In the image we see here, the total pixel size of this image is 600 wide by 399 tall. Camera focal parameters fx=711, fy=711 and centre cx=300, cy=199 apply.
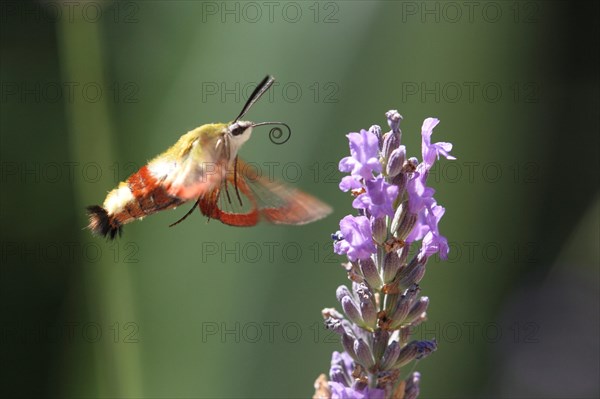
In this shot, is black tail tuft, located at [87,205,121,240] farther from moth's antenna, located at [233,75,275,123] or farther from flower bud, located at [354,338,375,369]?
flower bud, located at [354,338,375,369]

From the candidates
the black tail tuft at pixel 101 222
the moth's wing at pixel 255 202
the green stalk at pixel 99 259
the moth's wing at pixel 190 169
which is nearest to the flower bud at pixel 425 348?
the moth's wing at pixel 255 202

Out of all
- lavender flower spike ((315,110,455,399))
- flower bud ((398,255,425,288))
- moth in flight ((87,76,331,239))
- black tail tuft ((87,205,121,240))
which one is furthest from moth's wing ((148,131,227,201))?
flower bud ((398,255,425,288))

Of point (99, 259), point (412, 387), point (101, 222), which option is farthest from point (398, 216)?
point (99, 259)

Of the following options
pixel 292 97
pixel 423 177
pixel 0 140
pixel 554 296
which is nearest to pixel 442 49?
pixel 292 97

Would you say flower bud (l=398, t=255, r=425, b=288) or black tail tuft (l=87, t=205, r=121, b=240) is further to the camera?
black tail tuft (l=87, t=205, r=121, b=240)

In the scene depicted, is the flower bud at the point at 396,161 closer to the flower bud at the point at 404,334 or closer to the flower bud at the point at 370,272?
the flower bud at the point at 370,272
